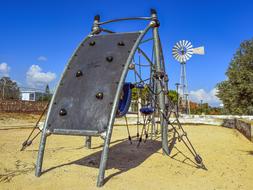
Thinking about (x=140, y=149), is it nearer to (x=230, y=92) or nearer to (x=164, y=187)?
(x=164, y=187)

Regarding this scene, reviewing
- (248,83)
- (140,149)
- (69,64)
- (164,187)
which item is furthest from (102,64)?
(248,83)

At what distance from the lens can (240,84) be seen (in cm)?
1911

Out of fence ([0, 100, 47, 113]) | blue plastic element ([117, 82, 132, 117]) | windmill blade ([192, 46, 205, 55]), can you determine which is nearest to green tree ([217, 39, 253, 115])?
windmill blade ([192, 46, 205, 55])

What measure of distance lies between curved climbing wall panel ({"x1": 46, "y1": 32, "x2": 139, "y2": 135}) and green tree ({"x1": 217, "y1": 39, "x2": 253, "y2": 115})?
15209 mm

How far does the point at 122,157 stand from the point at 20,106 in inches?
661

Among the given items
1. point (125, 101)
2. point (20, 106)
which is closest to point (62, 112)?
point (125, 101)

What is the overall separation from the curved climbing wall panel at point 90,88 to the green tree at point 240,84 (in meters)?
15.2

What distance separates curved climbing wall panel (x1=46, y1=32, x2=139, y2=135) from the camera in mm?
4066

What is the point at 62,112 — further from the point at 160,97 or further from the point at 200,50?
the point at 200,50

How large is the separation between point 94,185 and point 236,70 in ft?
63.3

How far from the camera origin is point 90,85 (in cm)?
445

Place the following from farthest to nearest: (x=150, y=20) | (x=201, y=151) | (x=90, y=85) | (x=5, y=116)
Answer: (x=5, y=116) < (x=201, y=151) < (x=150, y=20) < (x=90, y=85)

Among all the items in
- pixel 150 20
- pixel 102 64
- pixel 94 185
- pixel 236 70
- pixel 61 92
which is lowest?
pixel 94 185

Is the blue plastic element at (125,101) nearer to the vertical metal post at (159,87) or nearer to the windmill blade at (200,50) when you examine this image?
the vertical metal post at (159,87)
